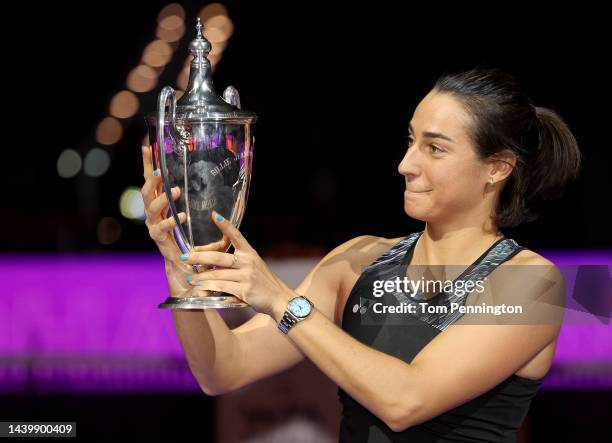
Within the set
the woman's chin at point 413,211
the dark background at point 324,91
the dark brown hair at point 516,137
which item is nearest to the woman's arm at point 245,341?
the woman's chin at point 413,211

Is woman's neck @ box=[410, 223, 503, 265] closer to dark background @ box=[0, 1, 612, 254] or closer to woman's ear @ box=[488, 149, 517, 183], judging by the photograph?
woman's ear @ box=[488, 149, 517, 183]

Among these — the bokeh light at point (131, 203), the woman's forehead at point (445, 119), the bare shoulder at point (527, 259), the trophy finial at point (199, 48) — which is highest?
the trophy finial at point (199, 48)

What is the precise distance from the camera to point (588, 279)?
295cm

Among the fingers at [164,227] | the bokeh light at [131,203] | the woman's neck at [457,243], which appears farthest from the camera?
the bokeh light at [131,203]

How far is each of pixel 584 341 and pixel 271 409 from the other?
3.75ft

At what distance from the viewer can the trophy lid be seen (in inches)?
66.4

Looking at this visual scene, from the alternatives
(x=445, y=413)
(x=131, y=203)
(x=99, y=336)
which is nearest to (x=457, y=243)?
(x=445, y=413)

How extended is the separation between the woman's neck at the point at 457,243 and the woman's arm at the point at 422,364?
0.13 metres

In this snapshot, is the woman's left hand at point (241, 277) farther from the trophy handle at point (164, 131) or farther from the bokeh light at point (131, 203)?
the bokeh light at point (131, 203)

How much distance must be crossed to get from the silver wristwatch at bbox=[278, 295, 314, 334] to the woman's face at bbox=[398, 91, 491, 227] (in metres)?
0.34

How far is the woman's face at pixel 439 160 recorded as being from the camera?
1.79 m

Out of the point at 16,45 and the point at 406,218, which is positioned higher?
the point at 16,45

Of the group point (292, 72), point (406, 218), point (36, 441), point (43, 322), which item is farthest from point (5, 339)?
point (292, 72)

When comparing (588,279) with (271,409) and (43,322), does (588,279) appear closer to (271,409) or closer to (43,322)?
(271,409)
